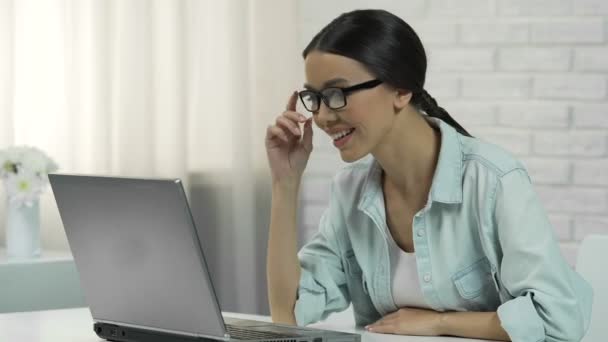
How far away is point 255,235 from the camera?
10.8 feet

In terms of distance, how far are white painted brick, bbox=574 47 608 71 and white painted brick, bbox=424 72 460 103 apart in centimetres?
33

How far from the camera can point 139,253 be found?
1.50 m

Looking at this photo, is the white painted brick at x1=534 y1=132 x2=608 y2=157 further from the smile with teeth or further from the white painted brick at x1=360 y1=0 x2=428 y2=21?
the smile with teeth

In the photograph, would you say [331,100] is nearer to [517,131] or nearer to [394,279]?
[394,279]

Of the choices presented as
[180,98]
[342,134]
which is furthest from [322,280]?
[180,98]

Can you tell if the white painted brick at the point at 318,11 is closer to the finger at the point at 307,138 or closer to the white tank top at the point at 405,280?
the finger at the point at 307,138

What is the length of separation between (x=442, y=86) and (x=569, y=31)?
0.37m

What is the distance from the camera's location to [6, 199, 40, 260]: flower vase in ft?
9.54

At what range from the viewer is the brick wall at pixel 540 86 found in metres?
2.88

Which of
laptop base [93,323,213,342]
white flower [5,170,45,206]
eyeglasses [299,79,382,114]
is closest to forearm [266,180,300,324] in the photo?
eyeglasses [299,79,382,114]

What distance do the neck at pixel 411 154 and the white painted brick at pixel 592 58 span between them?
1.14 metres

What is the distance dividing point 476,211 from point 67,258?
1480 millimetres

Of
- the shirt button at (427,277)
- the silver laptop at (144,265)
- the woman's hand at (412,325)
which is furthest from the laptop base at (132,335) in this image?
the shirt button at (427,277)

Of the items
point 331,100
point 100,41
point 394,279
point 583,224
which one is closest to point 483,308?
point 394,279
